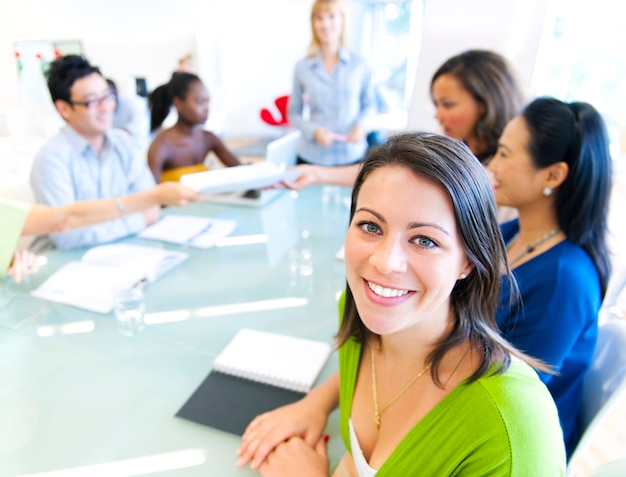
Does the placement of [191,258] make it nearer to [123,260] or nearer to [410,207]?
[123,260]

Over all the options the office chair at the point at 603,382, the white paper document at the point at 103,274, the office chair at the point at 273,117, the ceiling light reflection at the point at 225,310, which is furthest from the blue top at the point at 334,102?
the office chair at the point at 273,117

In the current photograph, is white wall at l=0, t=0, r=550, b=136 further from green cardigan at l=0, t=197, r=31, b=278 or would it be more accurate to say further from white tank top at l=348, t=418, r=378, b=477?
white tank top at l=348, t=418, r=378, b=477

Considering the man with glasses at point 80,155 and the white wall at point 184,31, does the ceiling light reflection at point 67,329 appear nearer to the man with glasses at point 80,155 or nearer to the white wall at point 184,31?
the man with glasses at point 80,155

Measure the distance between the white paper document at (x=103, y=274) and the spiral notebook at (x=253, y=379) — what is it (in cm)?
46

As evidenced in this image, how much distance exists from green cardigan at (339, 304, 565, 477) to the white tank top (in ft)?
0.17

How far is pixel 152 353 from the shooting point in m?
1.13

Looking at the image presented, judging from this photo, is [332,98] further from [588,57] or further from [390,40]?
[390,40]

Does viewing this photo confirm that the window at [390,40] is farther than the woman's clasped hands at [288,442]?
Yes

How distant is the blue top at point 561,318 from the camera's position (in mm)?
941

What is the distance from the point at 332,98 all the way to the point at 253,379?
2.10 metres

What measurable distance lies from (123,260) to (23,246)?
16.4 inches

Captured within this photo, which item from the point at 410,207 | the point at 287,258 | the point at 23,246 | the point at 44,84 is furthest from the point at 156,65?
the point at 410,207

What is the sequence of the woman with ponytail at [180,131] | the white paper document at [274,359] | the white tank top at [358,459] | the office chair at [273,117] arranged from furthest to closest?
the office chair at [273,117] → the woman with ponytail at [180,131] → the white paper document at [274,359] → the white tank top at [358,459]

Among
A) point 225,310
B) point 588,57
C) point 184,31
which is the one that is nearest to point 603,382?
point 225,310
